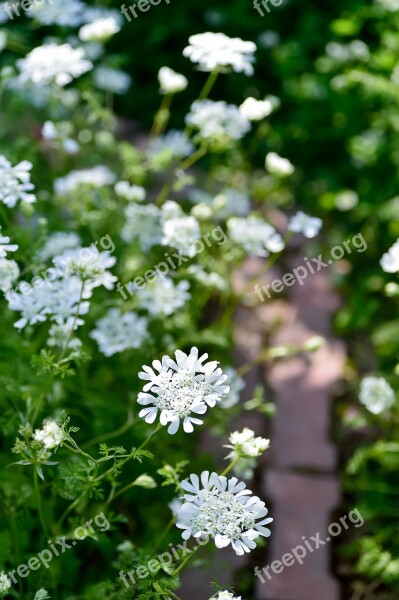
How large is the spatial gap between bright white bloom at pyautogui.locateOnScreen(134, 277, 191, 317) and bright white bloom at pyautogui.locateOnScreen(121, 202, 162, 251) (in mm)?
142

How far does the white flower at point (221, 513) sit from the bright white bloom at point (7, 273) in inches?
26.9

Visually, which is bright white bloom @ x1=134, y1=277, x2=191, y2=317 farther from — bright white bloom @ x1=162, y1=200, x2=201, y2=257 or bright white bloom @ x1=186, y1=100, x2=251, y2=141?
bright white bloom @ x1=186, y1=100, x2=251, y2=141

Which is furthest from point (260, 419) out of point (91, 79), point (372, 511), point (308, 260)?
point (91, 79)

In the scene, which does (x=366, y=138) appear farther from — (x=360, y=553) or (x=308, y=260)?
(x=360, y=553)

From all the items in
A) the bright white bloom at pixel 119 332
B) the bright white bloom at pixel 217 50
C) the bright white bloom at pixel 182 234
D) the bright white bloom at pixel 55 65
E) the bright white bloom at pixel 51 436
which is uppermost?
the bright white bloom at pixel 55 65

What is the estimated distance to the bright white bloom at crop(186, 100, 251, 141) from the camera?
2553 mm

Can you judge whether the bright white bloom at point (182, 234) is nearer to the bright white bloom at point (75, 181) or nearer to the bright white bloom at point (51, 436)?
the bright white bloom at point (75, 181)

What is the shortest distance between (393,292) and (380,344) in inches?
33.8

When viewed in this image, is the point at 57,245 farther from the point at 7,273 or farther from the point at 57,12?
the point at 57,12

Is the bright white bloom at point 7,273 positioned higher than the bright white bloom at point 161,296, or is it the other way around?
the bright white bloom at point 7,273

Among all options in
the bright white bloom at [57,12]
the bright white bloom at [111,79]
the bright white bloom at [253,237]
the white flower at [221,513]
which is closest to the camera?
the white flower at [221,513]

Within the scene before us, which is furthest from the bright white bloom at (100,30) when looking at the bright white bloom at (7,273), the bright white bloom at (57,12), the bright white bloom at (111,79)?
the bright white bloom at (7,273)

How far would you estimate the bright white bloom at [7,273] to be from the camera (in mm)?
1995

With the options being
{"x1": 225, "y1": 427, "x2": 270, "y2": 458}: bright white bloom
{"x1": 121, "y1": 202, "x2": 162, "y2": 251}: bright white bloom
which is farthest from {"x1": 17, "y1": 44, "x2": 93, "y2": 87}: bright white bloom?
{"x1": 225, "y1": 427, "x2": 270, "y2": 458}: bright white bloom
